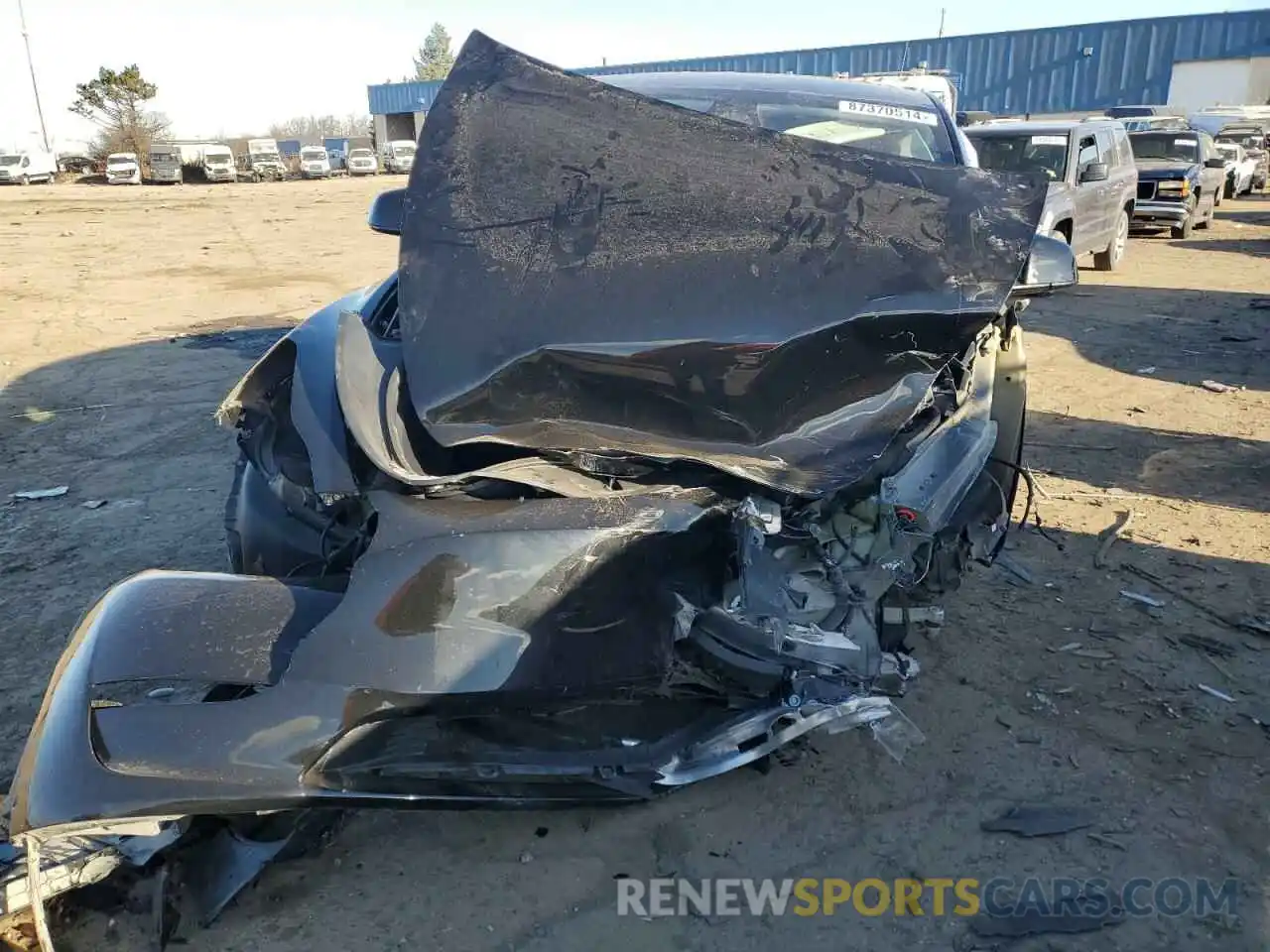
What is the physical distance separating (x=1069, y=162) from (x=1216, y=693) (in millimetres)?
8901

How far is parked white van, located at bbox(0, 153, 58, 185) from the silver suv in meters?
40.7

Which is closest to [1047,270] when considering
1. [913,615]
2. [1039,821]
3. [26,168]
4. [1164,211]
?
[913,615]

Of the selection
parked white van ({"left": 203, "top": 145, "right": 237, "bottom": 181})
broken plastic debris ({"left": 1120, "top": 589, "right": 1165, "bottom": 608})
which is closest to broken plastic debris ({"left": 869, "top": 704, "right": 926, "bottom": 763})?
broken plastic debris ({"left": 1120, "top": 589, "right": 1165, "bottom": 608})

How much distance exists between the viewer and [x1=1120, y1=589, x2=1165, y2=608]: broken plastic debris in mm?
3877

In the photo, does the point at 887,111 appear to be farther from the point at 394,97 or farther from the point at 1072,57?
the point at 394,97

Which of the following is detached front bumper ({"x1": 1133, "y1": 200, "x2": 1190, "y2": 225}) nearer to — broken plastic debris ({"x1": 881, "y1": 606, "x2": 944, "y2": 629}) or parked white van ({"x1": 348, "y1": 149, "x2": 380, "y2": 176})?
broken plastic debris ({"x1": 881, "y1": 606, "x2": 944, "y2": 629})

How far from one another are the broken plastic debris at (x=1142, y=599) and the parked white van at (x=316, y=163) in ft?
143

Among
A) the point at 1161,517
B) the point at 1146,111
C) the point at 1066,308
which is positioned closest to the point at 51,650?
the point at 1161,517

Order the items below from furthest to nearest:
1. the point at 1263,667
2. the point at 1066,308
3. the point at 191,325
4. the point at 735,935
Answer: the point at 1066,308
the point at 191,325
the point at 1263,667
the point at 735,935

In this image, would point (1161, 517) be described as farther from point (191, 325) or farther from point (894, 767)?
point (191, 325)

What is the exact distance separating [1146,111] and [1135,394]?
23.0 meters

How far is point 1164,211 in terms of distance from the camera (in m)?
15.0

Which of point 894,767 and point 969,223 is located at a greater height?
point 969,223

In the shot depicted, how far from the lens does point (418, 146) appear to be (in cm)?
276
